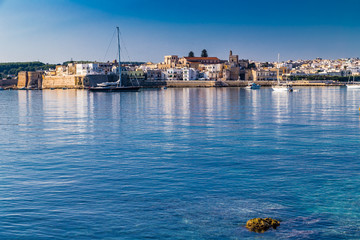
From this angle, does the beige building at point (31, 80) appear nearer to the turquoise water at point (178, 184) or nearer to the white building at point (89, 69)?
the white building at point (89, 69)

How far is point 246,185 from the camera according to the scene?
10.6 meters

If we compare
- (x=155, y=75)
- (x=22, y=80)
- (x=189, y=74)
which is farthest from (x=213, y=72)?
(x=22, y=80)

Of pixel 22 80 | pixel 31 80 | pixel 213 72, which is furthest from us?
pixel 213 72

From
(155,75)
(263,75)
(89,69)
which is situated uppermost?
(89,69)

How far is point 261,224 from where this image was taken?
25.7 ft

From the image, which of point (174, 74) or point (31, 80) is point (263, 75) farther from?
point (31, 80)

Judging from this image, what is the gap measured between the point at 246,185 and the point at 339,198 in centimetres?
217

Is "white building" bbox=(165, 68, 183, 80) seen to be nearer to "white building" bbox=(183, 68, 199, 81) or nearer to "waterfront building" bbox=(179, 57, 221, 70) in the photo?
"white building" bbox=(183, 68, 199, 81)

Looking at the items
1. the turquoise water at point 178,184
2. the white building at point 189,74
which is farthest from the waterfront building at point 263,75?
the turquoise water at point 178,184

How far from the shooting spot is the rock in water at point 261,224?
7.78 metres

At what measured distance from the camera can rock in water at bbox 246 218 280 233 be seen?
7777 millimetres

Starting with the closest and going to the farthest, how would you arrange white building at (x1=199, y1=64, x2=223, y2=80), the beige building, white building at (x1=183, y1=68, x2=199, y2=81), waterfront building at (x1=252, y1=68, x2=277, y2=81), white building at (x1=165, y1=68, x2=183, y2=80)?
white building at (x1=183, y1=68, x2=199, y2=81), the beige building, white building at (x1=165, y1=68, x2=183, y2=80), white building at (x1=199, y1=64, x2=223, y2=80), waterfront building at (x1=252, y1=68, x2=277, y2=81)

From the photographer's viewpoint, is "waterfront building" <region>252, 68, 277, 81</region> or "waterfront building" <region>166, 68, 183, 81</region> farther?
"waterfront building" <region>252, 68, 277, 81</region>

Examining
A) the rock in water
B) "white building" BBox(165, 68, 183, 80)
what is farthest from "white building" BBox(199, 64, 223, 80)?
the rock in water
